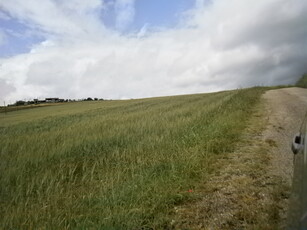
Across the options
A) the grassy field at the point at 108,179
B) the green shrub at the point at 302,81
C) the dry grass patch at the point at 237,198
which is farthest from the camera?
the green shrub at the point at 302,81

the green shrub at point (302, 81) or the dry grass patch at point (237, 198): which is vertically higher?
the green shrub at point (302, 81)

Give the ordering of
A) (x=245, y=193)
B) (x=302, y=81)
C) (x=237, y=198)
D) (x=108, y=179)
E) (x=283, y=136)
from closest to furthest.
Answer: (x=237, y=198)
(x=245, y=193)
(x=108, y=179)
(x=283, y=136)
(x=302, y=81)

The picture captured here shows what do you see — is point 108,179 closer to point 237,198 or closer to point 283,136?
point 237,198

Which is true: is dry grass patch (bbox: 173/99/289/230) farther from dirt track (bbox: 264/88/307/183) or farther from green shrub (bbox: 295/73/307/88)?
green shrub (bbox: 295/73/307/88)

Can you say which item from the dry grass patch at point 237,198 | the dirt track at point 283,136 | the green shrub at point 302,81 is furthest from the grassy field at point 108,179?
the green shrub at point 302,81

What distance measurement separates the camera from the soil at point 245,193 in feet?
11.4

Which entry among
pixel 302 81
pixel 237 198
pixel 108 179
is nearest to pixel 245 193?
pixel 237 198

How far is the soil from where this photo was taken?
348 centimetres

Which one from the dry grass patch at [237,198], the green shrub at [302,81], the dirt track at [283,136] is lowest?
the dry grass patch at [237,198]

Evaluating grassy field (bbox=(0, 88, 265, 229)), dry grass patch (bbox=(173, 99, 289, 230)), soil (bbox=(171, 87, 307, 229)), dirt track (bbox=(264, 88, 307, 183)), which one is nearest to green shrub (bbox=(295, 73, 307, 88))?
dirt track (bbox=(264, 88, 307, 183))

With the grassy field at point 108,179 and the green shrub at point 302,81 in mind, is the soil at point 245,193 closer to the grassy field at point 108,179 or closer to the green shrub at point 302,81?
the grassy field at point 108,179

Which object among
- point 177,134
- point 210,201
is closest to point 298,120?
point 177,134

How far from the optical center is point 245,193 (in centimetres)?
416

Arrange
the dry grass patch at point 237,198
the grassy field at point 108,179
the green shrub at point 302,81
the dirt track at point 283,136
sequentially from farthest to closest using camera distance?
the green shrub at point 302,81
the dirt track at point 283,136
the grassy field at point 108,179
the dry grass patch at point 237,198
